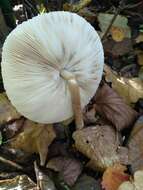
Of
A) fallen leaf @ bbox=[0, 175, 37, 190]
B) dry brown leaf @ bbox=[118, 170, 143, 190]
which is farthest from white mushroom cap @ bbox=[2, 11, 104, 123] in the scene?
dry brown leaf @ bbox=[118, 170, 143, 190]

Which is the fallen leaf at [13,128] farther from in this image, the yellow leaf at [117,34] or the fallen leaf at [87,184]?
the yellow leaf at [117,34]

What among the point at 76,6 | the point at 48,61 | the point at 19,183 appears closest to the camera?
the point at 48,61

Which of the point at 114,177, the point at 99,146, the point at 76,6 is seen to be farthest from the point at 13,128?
the point at 76,6

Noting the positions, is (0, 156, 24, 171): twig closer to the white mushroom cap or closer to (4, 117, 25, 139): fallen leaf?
(4, 117, 25, 139): fallen leaf

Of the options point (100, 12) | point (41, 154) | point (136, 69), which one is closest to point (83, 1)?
point (100, 12)

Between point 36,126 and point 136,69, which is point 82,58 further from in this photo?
point 136,69

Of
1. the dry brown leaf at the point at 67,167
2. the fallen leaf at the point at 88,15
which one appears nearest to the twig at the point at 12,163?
the dry brown leaf at the point at 67,167

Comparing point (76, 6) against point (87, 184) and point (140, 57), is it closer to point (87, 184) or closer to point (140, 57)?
point (140, 57)
